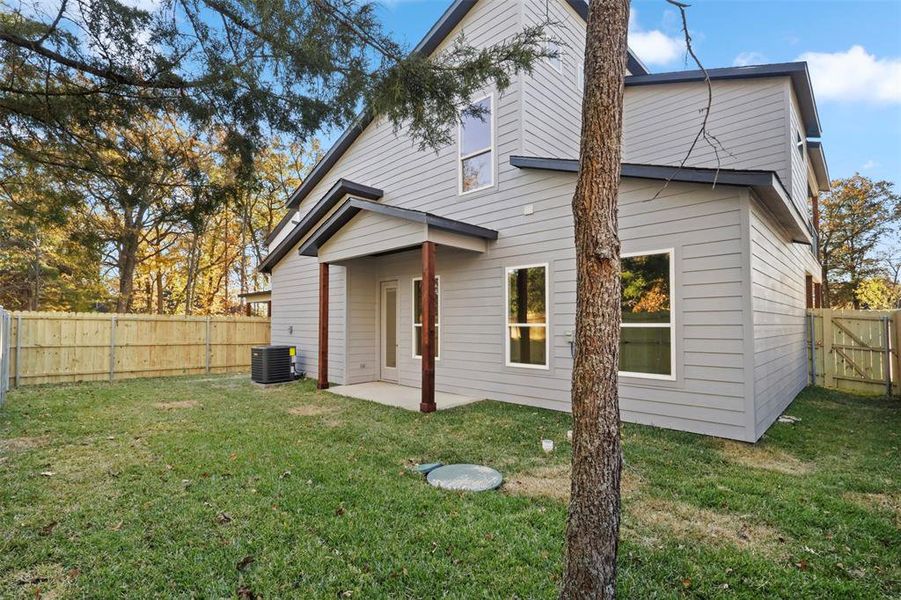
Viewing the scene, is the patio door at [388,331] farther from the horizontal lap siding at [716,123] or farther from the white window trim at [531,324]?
the horizontal lap siding at [716,123]

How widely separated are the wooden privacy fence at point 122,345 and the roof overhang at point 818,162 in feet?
49.5

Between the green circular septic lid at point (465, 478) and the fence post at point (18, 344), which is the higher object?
the fence post at point (18, 344)

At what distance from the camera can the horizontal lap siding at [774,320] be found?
207 inches

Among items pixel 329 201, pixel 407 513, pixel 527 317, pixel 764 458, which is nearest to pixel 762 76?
pixel 527 317

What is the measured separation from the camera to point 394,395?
8031mm

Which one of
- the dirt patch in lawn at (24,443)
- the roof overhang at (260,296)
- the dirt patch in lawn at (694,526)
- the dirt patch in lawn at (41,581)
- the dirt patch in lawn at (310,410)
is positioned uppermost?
the roof overhang at (260,296)

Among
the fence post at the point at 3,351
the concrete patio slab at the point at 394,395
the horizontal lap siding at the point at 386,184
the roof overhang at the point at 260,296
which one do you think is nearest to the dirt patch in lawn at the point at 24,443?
the fence post at the point at 3,351

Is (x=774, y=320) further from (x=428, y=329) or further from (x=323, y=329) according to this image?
(x=323, y=329)

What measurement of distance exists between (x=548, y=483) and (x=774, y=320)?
482cm

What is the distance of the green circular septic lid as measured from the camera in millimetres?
3688

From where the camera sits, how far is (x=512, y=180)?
7301 mm

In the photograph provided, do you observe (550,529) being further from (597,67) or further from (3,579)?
(3,579)

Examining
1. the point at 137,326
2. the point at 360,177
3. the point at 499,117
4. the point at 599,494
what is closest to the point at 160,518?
the point at 599,494

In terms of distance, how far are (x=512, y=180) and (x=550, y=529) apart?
18.5 feet
